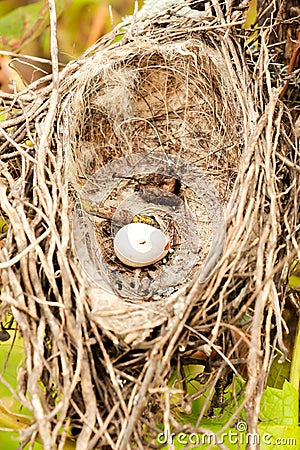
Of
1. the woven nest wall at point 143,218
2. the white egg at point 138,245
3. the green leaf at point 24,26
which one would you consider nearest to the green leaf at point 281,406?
the woven nest wall at point 143,218

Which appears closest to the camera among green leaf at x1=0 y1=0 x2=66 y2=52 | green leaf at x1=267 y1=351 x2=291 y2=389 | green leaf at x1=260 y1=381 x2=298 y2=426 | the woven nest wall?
the woven nest wall

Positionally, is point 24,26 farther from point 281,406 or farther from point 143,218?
point 281,406

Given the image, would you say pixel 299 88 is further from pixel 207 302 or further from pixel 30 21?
pixel 30 21

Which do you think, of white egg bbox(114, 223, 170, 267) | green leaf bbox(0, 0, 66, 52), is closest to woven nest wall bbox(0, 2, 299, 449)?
white egg bbox(114, 223, 170, 267)

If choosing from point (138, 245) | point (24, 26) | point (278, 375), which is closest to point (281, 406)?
point (278, 375)

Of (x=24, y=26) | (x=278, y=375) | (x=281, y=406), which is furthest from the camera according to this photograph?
(x=24, y=26)

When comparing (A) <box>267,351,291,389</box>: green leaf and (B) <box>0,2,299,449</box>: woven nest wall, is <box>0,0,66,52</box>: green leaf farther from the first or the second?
(A) <box>267,351,291,389</box>: green leaf

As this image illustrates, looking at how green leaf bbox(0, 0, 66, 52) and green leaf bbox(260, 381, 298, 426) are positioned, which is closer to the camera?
green leaf bbox(260, 381, 298, 426)
